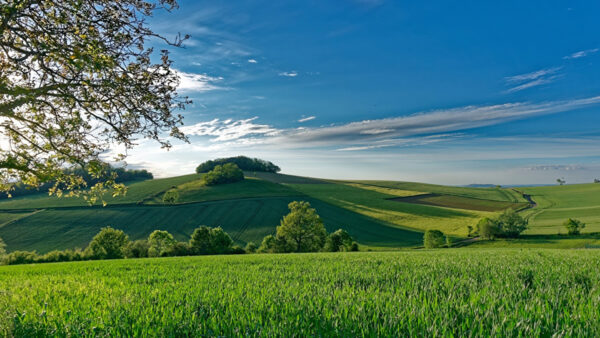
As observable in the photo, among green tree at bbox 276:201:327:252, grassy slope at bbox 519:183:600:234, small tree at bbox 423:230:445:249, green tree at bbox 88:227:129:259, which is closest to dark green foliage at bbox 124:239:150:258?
green tree at bbox 88:227:129:259

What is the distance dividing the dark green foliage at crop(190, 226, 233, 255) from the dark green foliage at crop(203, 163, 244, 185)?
202ft

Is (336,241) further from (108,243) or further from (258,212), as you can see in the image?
(108,243)

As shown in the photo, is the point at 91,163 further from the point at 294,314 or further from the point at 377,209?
the point at 377,209

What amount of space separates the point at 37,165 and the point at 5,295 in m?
5.23

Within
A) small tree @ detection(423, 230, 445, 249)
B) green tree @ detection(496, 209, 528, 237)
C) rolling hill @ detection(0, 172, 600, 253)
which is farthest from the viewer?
green tree @ detection(496, 209, 528, 237)

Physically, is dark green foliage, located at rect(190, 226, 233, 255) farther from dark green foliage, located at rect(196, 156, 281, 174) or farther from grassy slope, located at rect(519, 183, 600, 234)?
dark green foliage, located at rect(196, 156, 281, 174)

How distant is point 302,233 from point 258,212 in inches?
1127

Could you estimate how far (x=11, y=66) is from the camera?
8734mm

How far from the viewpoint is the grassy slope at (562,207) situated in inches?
3117

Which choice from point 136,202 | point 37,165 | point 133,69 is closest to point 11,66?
point 37,165

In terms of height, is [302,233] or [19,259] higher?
[302,233]

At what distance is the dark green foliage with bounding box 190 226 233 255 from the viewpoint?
51.8m

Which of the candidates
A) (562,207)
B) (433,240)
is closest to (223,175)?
(433,240)

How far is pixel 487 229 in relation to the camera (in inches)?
2894
